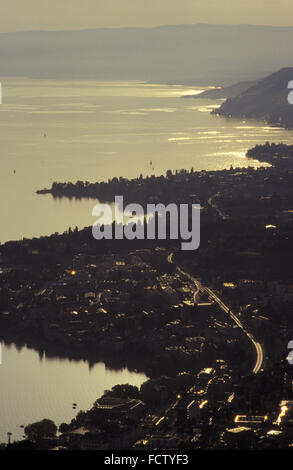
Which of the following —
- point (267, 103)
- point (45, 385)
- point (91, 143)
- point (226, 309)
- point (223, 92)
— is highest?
point (223, 92)

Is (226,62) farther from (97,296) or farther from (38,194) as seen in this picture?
(97,296)

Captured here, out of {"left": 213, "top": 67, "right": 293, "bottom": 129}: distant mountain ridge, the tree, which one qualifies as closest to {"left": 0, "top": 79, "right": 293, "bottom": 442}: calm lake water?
the tree

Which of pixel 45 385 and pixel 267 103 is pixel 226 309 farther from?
pixel 267 103

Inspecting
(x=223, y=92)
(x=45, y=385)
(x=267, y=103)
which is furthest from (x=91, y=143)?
(x=45, y=385)

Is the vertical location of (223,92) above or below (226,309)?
above

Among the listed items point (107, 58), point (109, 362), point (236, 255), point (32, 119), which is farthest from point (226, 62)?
point (109, 362)

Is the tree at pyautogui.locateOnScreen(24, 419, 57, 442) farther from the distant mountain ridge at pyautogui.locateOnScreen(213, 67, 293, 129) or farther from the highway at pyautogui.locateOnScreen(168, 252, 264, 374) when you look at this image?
the distant mountain ridge at pyautogui.locateOnScreen(213, 67, 293, 129)
